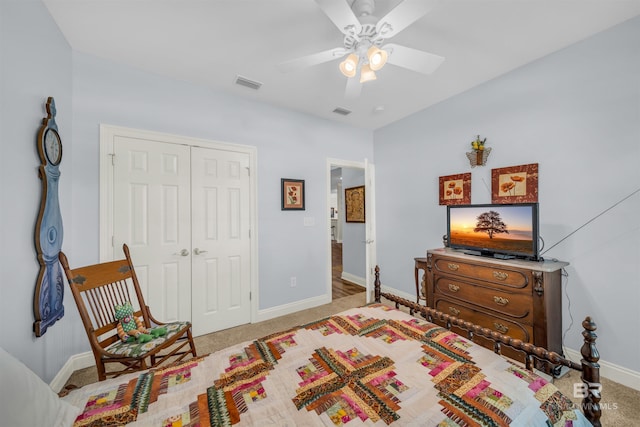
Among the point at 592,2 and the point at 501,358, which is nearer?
the point at 501,358

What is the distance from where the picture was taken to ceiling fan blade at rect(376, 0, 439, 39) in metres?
1.27

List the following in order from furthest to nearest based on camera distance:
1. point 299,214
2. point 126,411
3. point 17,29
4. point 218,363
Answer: point 299,214 → point 17,29 → point 218,363 → point 126,411

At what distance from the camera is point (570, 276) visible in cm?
221

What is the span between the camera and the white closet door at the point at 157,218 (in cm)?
239

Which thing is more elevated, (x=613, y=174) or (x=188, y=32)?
(x=188, y=32)

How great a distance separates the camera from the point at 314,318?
10.5ft

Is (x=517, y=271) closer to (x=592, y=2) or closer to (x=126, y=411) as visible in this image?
(x=592, y=2)

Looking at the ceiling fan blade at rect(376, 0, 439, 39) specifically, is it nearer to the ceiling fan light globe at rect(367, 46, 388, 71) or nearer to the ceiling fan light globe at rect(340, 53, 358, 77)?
the ceiling fan light globe at rect(367, 46, 388, 71)

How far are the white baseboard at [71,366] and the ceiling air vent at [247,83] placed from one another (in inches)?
117

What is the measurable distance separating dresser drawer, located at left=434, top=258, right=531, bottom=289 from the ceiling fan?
177 cm

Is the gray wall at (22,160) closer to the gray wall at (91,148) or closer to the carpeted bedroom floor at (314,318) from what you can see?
the gray wall at (91,148)

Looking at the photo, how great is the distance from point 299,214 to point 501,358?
102 inches

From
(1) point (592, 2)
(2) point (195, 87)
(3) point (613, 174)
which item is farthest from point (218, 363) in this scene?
(1) point (592, 2)

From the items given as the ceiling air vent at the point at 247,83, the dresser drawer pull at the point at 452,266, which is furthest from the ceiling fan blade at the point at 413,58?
the dresser drawer pull at the point at 452,266
